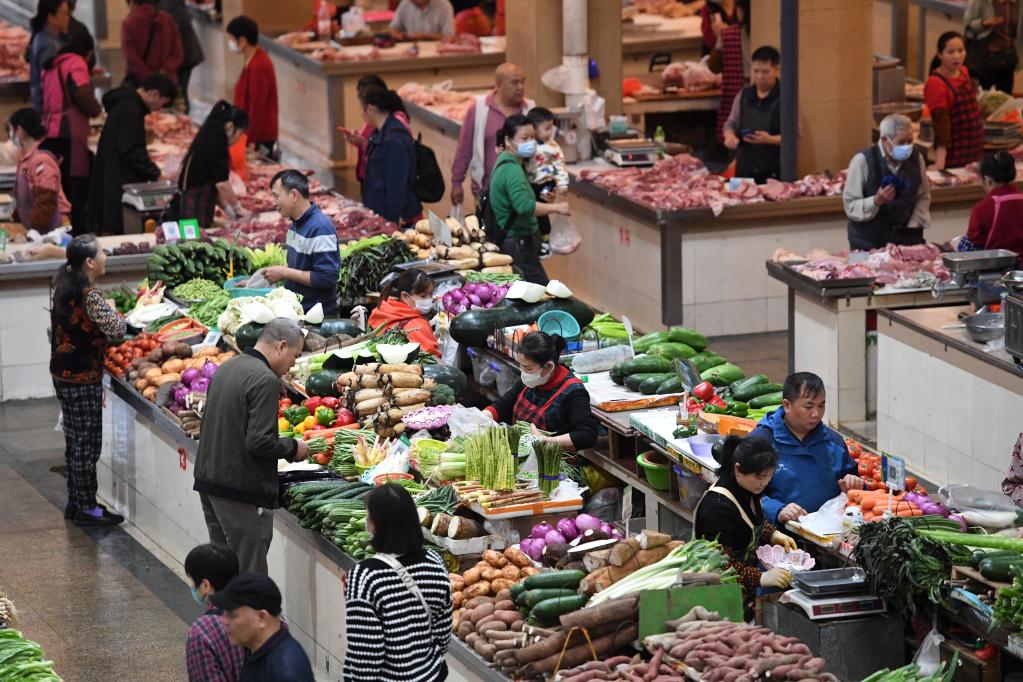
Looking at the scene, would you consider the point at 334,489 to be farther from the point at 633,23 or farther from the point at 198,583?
the point at 633,23

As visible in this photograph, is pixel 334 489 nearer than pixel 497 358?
Yes

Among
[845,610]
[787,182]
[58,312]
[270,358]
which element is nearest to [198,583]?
[270,358]

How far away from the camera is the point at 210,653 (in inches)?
262

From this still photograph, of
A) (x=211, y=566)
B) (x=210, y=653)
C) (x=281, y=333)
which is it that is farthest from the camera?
(x=281, y=333)

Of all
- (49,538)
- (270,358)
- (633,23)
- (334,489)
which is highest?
(633,23)

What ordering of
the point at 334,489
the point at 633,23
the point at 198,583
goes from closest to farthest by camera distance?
the point at 198,583 → the point at 334,489 → the point at 633,23

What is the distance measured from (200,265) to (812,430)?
583 centimetres

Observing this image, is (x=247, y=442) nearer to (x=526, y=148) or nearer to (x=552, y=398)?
(x=552, y=398)

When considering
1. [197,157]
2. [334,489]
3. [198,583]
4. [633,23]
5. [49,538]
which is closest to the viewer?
[198,583]

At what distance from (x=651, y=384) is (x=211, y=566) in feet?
10.8

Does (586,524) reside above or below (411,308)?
below

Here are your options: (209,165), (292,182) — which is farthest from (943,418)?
(209,165)

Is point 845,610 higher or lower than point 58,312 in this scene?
lower

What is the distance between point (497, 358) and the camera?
1065 cm
